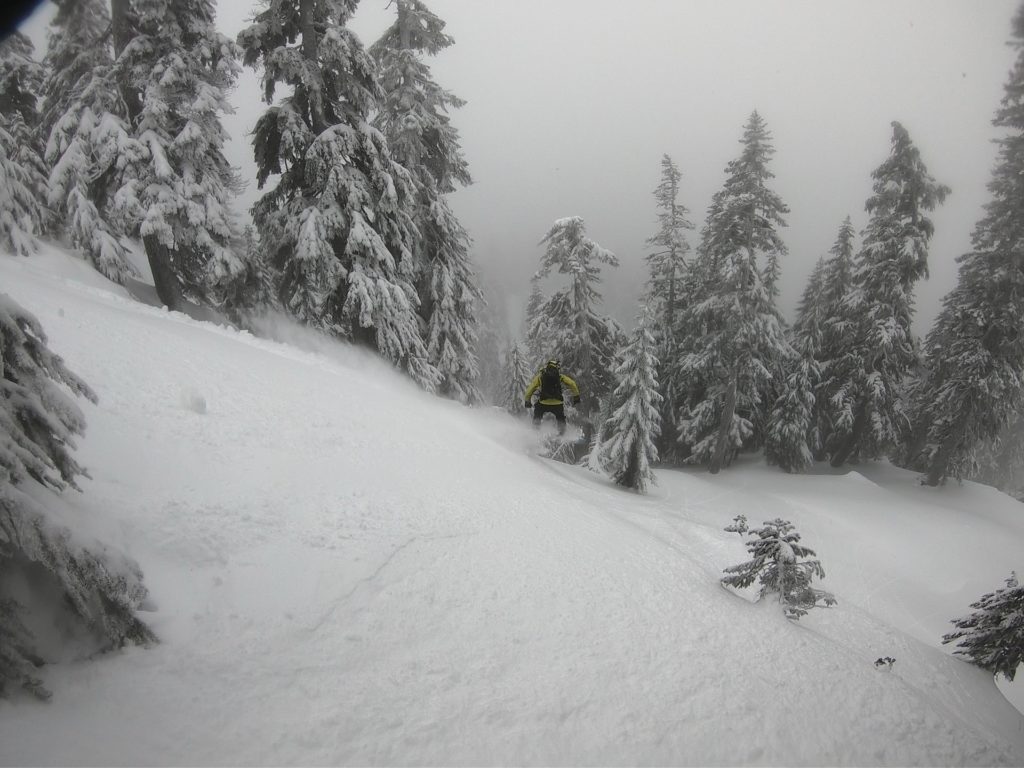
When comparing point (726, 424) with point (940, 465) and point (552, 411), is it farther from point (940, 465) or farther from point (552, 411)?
point (552, 411)

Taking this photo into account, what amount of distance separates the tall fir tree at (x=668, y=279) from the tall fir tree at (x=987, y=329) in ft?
38.0

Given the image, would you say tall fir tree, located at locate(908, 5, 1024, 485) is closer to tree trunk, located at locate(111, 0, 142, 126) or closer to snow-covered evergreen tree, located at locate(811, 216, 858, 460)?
snow-covered evergreen tree, located at locate(811, 216, 858, 460)

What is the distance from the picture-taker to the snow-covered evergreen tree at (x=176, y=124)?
13.0 m

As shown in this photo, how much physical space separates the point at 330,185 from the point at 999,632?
16119 mm

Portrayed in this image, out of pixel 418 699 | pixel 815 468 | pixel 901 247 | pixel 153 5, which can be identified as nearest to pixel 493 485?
pixel 418 699

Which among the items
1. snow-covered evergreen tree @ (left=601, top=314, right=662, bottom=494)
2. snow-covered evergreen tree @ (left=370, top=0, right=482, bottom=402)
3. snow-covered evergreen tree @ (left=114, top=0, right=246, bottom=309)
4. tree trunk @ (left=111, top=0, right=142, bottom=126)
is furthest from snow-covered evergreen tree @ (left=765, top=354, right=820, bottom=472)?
tree trunk @ (left=111, top=0, right=142, bottom=126)

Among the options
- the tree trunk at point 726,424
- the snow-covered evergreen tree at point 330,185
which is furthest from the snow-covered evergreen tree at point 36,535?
the tree trunk at point 726,424

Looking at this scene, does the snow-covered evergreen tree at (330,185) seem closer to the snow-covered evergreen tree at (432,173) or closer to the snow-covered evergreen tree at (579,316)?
the snow-covered evergreen tree at (432,173)

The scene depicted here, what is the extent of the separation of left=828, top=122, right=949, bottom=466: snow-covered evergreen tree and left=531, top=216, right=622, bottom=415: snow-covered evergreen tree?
11357 mm

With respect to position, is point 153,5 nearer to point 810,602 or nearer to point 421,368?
point 421,368

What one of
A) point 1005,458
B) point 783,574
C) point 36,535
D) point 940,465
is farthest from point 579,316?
point 1005,458

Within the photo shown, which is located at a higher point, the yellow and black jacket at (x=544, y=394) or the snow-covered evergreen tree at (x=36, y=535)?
the yellow and black jacket at (x=544, y=394)

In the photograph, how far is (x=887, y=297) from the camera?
834 inches

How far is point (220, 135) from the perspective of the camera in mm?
14359
